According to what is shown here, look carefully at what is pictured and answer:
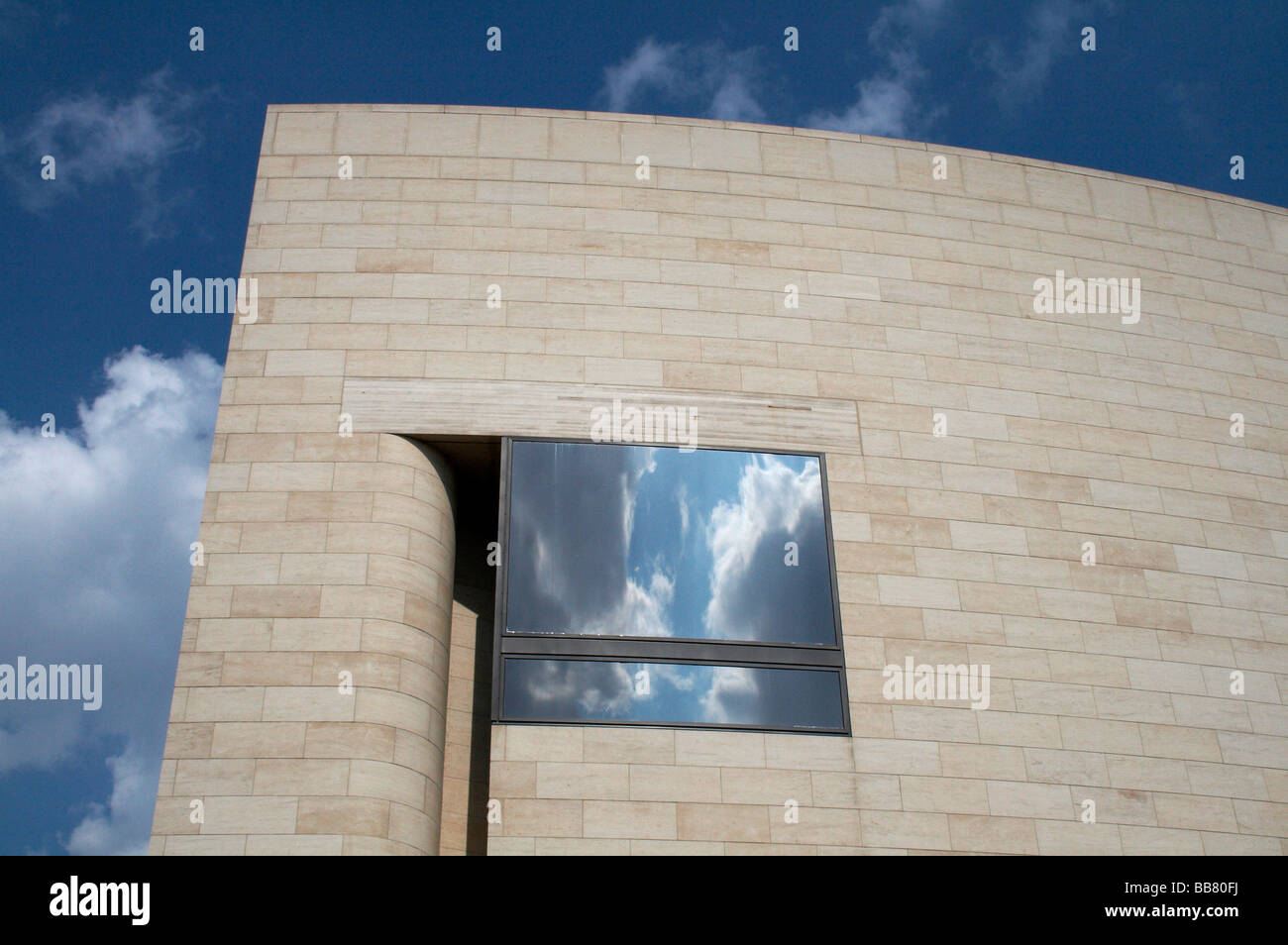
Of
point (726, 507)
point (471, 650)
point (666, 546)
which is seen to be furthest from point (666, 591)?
point (471, 650)

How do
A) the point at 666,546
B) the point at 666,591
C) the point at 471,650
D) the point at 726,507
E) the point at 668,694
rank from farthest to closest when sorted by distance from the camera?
the point at 471,650 → the point at 726,507 → the point at 666,546 → the point at 666,591 → the point at 668,694

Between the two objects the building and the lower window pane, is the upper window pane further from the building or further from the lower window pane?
the lower window pane

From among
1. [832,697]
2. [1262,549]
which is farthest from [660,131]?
[1262,549]

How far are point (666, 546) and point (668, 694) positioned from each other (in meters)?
2.12

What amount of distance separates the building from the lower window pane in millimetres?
49

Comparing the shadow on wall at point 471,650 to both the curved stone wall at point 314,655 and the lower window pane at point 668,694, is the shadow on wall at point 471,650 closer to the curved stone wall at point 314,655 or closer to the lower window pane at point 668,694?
the curved stone wall at point 314,655

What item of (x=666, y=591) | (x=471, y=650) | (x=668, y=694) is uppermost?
(x=666, y=591)

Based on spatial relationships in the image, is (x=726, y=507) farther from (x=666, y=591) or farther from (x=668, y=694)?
(x=668, y=694)

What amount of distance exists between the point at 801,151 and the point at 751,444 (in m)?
5.87

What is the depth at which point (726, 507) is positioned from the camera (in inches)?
642

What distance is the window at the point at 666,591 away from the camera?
1506 cm

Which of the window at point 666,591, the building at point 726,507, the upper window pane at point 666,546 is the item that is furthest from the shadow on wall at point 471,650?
the upper window pane at point 666,546

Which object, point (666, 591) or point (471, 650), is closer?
point (666, 591)
